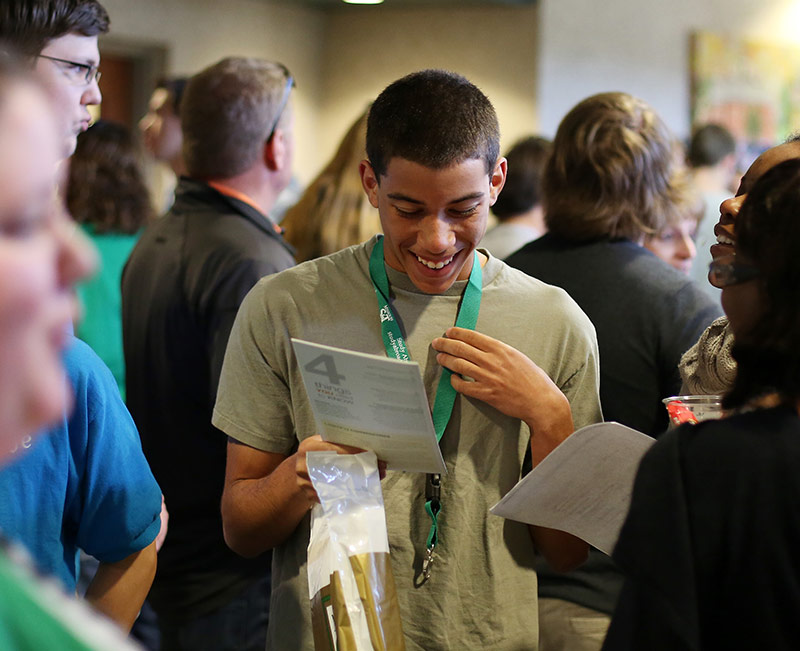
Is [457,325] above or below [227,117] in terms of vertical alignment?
below

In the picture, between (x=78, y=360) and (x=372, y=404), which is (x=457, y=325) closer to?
(x=372, y=404)

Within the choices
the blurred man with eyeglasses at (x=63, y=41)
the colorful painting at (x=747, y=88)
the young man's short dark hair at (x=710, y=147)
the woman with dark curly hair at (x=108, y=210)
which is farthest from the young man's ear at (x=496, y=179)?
the colorful painting at (x=747, y=88)

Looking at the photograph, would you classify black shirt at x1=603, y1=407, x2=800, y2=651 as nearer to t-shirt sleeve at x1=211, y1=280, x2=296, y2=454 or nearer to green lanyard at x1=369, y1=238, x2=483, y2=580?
green lanyard at x1=369, y1=238, x2=483, y2=580

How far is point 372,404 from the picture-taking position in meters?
1.39

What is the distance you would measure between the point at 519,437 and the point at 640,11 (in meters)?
6.12

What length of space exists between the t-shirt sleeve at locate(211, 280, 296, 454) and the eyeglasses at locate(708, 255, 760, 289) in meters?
0.77

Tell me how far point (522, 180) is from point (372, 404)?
249 centimetres

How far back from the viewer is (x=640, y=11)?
6.95 meters

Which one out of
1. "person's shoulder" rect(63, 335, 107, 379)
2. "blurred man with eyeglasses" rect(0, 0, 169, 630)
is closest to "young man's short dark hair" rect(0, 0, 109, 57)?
"blurred man with eyeglasses" rect(0, 0, 169, 630)

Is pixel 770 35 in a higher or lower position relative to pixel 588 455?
higher

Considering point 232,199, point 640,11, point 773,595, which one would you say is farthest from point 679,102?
point 773,595

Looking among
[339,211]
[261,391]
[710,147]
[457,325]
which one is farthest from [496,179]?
[710,147]

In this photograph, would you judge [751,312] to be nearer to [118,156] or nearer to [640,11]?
[118,156]

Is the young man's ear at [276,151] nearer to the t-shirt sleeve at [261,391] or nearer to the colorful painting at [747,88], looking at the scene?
the t-shirt sleeve at [261,391]
